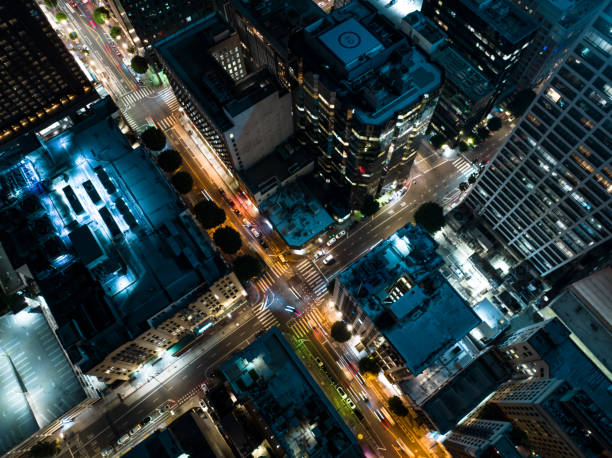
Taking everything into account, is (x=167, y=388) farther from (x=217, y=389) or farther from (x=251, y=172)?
(x=251, y=172)

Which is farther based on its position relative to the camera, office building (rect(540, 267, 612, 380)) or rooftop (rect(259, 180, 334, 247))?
rooftop (rect(259, 180, 334, 247))

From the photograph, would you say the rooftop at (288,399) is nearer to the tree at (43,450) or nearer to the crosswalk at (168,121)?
the tree at (43,450)

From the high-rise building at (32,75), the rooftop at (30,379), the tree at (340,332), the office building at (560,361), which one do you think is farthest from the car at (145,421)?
the office building at (560,361)

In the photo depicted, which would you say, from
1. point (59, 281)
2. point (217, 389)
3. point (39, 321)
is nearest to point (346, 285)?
point (217, 389)

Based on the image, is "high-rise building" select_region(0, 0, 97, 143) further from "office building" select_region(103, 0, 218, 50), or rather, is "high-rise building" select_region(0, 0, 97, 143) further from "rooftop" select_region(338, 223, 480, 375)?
"rooftop" select_region(338, 223, 480, 375)

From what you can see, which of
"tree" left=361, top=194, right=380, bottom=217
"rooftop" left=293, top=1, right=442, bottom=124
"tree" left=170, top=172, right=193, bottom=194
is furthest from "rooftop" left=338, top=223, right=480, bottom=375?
"tree" left=170, top=172, right=193, bottom=194

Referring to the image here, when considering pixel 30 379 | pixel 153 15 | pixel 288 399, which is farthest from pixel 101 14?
pixel 288 399
